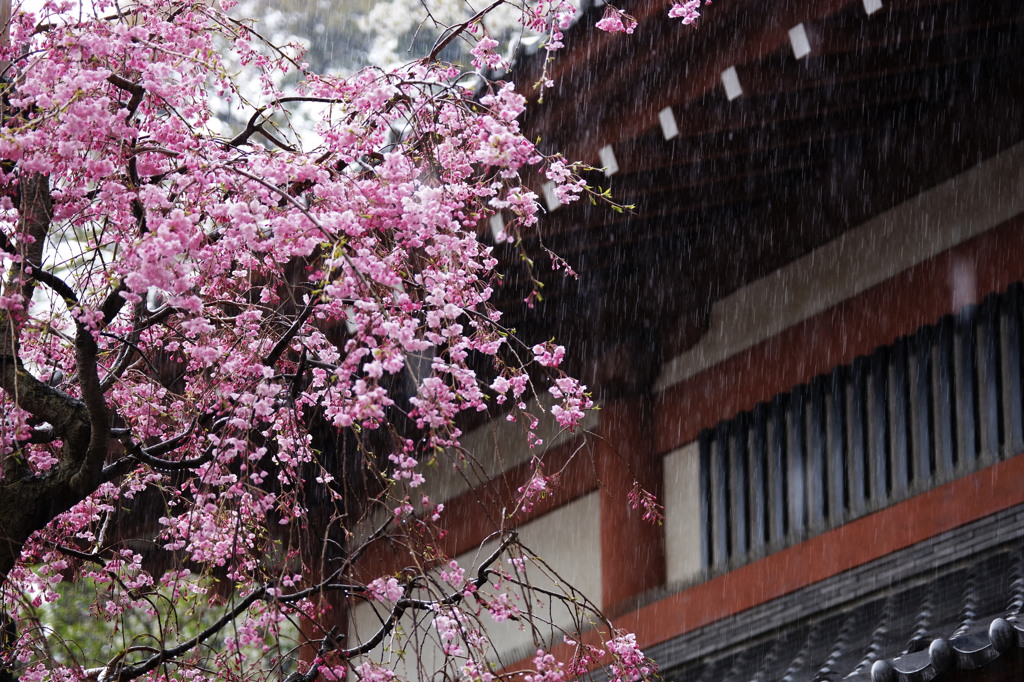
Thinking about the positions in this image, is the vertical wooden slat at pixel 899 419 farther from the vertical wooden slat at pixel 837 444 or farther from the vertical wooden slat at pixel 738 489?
the vertical wooden slat at pixel 738 489

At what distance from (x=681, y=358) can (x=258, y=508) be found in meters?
3.14

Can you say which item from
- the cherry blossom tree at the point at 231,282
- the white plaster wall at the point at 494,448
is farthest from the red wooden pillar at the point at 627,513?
the cherry blossom tree at the point at 231,282

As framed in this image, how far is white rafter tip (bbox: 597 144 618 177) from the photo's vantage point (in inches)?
176

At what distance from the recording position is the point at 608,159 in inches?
177

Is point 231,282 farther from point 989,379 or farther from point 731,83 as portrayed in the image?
point 989,379

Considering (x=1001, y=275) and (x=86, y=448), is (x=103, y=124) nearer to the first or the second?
(x=86, y=448)

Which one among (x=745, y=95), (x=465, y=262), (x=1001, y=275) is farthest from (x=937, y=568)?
(x=465, y=262)

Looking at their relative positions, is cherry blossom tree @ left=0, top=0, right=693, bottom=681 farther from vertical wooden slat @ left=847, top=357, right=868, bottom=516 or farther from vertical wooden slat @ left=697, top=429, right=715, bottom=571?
vertical wooden slat @ left=697, top=429, right=715, bottom=571

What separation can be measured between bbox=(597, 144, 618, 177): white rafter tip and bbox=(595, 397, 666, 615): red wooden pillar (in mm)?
1685

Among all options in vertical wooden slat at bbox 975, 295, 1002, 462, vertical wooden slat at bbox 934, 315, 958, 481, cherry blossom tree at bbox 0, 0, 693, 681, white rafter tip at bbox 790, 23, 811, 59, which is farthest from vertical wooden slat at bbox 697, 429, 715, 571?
white rafter tip at bbox 790, 23, 811, 59

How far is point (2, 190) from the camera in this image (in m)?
2.91

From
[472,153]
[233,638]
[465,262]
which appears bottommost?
[233,638]

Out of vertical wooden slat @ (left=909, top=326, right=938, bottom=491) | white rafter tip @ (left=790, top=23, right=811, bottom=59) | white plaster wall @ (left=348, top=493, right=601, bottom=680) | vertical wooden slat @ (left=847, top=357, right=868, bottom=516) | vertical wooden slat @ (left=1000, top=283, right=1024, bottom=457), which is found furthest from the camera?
white plaster wall @ (left=348, top=493, right=601, bottom=680)

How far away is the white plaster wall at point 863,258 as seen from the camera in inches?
191
